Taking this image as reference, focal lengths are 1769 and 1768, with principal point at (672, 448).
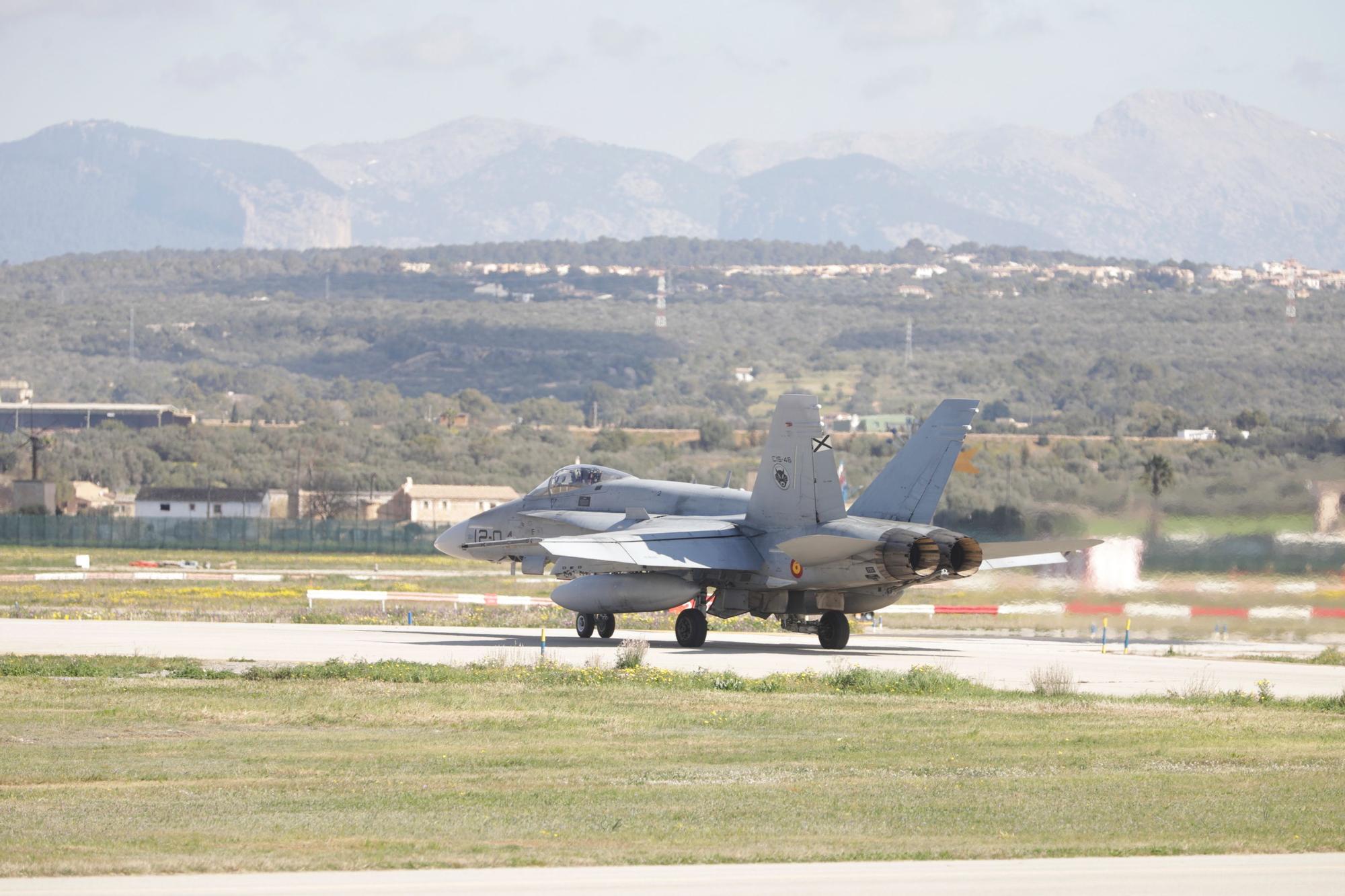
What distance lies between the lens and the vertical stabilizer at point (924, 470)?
30.3 meters

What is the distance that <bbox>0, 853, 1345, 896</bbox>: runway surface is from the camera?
37.1 ft

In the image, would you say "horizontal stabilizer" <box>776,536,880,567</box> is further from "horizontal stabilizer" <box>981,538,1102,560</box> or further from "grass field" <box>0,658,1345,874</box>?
"grass field" <box>0,658,1345,874</box>

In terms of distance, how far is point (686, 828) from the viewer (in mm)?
13625

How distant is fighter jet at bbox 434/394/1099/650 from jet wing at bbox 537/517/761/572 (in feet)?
0.09

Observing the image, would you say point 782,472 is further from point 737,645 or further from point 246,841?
point 246,841

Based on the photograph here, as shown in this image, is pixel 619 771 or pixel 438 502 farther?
pixel 438 502

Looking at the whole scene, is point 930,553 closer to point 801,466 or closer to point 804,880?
point 801,466

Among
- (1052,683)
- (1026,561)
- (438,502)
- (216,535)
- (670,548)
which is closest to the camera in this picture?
(1052,683)

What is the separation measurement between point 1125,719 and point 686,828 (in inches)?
367

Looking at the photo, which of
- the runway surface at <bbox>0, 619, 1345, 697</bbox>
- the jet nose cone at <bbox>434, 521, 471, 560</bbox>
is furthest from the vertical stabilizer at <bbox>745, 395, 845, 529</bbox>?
the jet nose cone at <bbox>434, 521, 471, 560</bbox>

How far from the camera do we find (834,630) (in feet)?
106

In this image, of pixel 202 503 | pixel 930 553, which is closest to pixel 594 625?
pixel 930 553

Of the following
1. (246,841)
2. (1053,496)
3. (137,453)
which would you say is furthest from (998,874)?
(137,453)

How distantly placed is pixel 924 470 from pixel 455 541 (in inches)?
449
